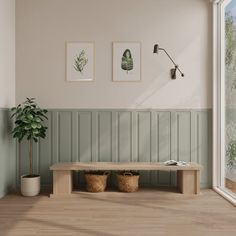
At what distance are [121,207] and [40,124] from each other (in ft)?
5.50

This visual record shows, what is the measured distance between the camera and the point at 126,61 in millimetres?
4797

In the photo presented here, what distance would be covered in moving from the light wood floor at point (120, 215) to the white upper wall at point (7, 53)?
4.71 feet

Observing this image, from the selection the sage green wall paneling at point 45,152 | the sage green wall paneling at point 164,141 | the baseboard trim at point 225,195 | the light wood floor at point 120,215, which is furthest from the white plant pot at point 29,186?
the baseboard trim at point 225,195

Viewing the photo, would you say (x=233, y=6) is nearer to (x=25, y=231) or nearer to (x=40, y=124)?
(x=40, y=124)

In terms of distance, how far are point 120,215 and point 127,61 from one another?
93.4 inches

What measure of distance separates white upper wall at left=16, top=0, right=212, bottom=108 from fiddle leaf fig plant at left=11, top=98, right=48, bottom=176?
0.88 feet

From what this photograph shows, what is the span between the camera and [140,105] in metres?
4.81

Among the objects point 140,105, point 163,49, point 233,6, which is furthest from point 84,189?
point 233,6

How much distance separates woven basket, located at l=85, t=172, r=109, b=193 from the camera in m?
4.39

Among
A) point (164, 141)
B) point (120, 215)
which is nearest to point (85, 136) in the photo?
point (164, 141)

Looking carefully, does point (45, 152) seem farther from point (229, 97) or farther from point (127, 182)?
point (229, 97)

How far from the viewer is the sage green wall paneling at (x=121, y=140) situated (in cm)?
477

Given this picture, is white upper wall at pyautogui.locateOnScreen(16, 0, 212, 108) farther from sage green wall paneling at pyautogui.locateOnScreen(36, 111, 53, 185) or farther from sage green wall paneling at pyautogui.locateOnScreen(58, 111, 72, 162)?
sage green wall paneling at pyautogui.locateOnScreen(36, 111, 53, 185)

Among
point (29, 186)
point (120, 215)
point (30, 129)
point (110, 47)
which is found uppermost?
point (110, 47)
